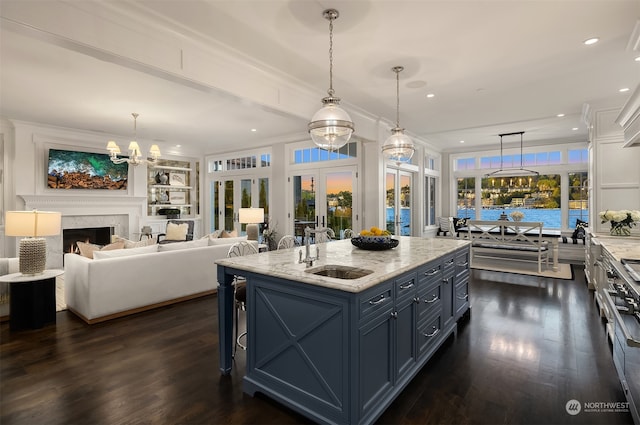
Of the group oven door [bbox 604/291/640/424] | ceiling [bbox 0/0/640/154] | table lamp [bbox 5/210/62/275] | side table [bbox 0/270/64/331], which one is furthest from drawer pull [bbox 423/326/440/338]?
table lamp [bbox 5/210/62/275]

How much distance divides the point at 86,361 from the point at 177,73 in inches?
102

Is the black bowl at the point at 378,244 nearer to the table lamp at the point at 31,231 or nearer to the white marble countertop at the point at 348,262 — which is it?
the white marble countertop at the point at 348,262

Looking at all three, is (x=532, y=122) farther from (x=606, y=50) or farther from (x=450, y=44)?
(x=450, y=44)

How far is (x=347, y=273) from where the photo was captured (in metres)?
2.34

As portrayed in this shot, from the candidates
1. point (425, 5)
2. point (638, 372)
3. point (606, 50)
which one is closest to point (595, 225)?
point (606, 50)

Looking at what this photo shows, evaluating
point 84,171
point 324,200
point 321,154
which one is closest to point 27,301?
point 84,171

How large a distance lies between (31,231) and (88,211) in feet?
14.3

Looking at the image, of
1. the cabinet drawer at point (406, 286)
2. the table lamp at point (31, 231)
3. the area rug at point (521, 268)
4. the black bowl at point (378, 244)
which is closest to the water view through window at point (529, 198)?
the area rug at point (521, 268)

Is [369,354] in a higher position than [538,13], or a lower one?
lower

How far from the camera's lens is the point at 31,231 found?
338 centimetres

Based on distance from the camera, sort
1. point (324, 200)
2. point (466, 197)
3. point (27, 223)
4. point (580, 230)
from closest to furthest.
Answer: point (27, 223) < point (580, 230) < point (324, 200) < point (466, 197)

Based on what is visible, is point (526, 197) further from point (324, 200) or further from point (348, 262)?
point (348, 262)

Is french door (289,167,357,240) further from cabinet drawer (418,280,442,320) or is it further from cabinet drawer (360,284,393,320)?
cabinet drawer (360,284,393,320)

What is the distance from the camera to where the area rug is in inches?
227
